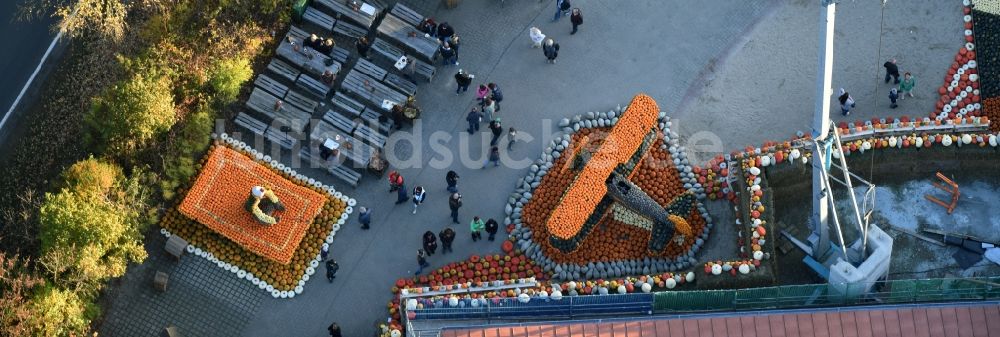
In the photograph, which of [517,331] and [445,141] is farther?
[445,141]

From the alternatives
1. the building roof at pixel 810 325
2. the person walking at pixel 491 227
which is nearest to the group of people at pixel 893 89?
the building roof at pixel 810 325

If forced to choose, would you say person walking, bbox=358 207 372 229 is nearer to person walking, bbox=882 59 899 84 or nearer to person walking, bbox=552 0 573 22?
person walking, bbox=552 0 573 22

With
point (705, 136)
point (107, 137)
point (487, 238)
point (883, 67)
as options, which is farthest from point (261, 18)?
point (883, 67)

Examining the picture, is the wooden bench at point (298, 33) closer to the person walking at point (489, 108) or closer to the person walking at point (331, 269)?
the person walking at point (489, 108)

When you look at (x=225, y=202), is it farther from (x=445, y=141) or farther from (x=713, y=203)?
(x=713, y=203)

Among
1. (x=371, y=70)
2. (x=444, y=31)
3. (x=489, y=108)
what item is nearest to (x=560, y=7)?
(x=444, y=31)

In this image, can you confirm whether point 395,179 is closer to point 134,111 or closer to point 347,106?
point 347,106
